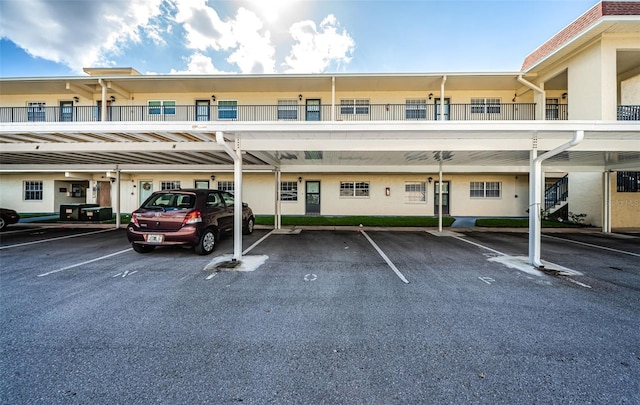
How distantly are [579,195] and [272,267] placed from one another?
15.2 metres

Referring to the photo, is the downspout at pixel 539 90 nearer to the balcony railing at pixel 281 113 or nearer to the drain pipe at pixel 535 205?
the balcony railing at pixel 281 113

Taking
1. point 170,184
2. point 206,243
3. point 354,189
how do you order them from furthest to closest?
1. point 170,184
2. point 354,189
3. point 206,243

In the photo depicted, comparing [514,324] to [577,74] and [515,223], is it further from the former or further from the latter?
[577,74]

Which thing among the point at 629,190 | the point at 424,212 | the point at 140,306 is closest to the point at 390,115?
the point at 424,212

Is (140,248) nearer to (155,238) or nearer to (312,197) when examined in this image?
(155,238)

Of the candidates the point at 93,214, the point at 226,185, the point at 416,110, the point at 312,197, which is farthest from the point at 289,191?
the point at 93,214

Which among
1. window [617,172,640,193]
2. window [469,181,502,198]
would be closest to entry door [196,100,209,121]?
window [469,181,502,198]

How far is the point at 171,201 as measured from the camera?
245 inches

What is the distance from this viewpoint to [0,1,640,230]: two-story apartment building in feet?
19.0

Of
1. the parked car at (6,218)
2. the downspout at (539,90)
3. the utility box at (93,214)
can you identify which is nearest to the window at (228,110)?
the utility box at (93,214)

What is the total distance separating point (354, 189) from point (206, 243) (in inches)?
427

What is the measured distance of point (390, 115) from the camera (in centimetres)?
1427

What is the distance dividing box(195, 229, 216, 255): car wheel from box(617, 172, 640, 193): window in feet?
55.2

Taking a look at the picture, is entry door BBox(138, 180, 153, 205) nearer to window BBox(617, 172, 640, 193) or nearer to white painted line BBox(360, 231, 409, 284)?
white painted line BBox(360, 231, 409, 284)
